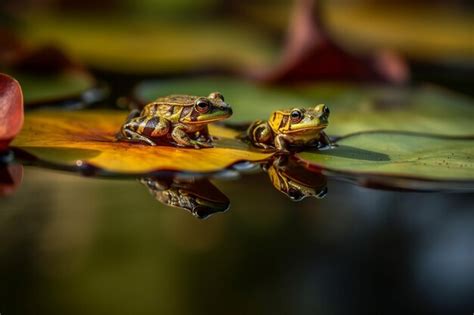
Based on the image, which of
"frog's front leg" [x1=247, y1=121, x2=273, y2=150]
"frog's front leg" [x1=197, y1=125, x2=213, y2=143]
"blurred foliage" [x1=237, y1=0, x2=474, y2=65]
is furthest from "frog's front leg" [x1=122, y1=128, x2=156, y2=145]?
"blurred foliage" [x1=237, y1=0, x2=474, y2=65]

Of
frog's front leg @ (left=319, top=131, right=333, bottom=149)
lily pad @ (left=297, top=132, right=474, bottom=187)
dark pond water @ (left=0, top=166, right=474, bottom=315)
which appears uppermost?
lily pad @ (left=297, top=132, right=474, bottom=187)

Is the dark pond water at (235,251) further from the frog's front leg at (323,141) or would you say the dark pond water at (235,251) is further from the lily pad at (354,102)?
the lily pad at (354,102)

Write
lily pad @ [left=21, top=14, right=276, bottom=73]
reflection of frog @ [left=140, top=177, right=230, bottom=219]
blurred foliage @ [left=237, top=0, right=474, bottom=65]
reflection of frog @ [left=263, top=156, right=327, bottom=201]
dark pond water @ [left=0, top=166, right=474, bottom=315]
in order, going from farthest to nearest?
blurred foliage @ [left=237, top=0, right=474, bottom=65] < lily pad @ [left=21, top=14, right=276, bottom=73] < reflection of frog @ [left=263, top=156, right=327, bottom=201] < reflection of frog @ [left=140, top=177, right=230, bottom=219] < dark pond water @ [left=0, top=166, right=474, bottom=315]

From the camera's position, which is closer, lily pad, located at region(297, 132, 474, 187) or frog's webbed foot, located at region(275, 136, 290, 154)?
lily pad, located at region(297, 132, 474, 187)

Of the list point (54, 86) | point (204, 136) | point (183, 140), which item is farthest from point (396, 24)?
point (183, 140)

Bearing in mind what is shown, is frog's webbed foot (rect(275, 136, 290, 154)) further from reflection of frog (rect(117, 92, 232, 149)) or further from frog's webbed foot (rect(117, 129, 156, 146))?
frog's webbed foot (rect(117, 129, 156, 146))

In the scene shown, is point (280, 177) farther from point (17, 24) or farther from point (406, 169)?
point (17, 24)

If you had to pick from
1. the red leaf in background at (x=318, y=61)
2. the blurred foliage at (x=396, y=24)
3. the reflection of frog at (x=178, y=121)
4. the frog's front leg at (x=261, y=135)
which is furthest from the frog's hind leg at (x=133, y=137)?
the blurred foliage at (x=396, y=24)

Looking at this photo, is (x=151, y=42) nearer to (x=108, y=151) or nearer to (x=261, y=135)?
(x=261, y=135)
